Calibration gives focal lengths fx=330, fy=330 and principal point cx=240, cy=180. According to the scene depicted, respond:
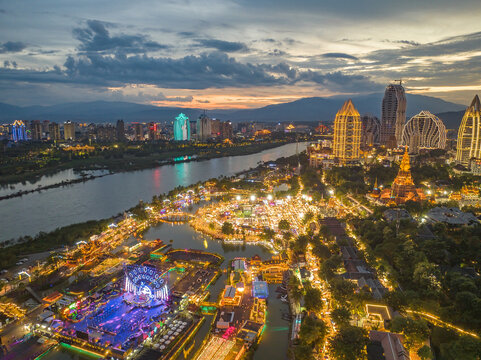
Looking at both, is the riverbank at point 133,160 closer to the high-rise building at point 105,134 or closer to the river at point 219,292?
the river at point 219,292

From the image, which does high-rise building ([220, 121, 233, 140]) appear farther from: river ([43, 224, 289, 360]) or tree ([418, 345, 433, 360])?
tree ([418, 345, 433, 360])

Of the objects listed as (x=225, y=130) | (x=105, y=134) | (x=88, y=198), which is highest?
(x=225, y=130)

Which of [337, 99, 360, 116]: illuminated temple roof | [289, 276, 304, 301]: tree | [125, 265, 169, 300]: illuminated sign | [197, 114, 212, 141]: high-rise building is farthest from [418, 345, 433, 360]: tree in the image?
[197, 114, 212, 141]: high-rise building

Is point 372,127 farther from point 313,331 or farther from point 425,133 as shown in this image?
point 313,331

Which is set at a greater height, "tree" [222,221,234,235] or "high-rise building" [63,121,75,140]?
"high-rise building" [63,121,75,140]

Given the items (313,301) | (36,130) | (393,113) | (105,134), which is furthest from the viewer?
(105,134)

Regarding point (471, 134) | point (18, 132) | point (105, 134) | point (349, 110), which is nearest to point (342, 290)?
point (471, 134)

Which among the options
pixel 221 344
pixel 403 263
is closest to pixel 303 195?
pixel 403 263
